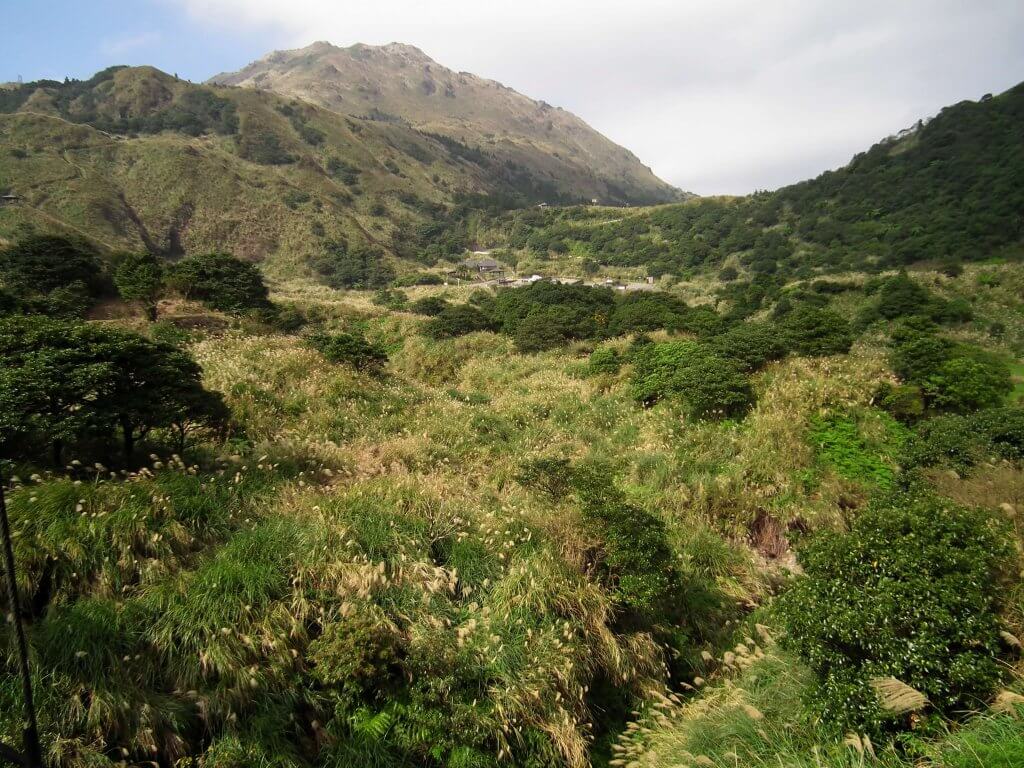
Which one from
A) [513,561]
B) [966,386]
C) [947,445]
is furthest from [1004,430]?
[513,561]

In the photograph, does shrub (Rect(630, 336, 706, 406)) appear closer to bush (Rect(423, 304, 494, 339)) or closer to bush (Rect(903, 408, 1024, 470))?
bush (Rect(903, 408, 1024, 470))

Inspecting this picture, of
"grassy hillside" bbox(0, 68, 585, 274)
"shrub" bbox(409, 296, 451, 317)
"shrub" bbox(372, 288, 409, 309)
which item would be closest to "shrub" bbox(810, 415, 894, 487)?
"shrub" bbox(409, 296, 451, 317)

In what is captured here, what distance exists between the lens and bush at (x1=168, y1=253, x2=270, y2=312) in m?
19.4

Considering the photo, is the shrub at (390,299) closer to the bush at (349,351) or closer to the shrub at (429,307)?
the shrub at (429,307)

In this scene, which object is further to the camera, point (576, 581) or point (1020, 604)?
point (576, 581)

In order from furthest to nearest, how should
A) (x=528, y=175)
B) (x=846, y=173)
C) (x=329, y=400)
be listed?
1. (x=528, y=175)
2. (x=846, y=173)
3. (x=329, y=400)

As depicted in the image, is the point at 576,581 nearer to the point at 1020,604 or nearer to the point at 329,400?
the point at 1020,604

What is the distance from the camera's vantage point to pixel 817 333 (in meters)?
12.0

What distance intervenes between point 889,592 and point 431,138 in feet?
546

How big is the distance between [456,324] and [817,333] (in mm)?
13286

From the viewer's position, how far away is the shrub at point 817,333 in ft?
38.2

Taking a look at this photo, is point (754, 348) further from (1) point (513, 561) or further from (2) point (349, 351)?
(2) point (349, 351)

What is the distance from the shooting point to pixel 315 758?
11.9 ft

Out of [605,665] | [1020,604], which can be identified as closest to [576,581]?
[605,665]
